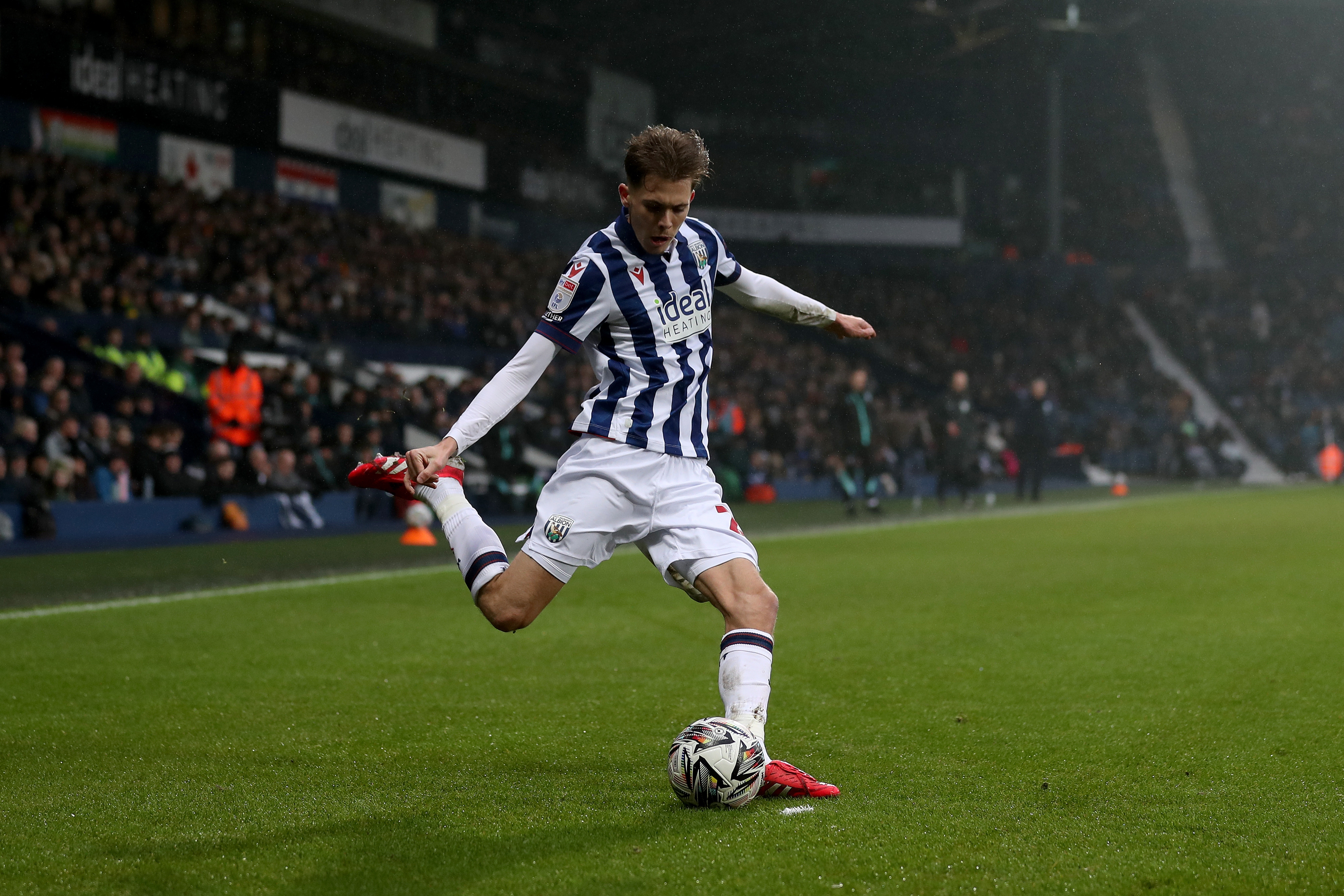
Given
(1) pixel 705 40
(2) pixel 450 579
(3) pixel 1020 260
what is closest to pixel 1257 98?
(3) pixel 1020 260

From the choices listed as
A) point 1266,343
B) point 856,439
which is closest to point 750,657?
point 856,439

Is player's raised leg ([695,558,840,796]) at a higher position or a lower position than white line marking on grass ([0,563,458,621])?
higher

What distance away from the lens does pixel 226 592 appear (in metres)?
9.97

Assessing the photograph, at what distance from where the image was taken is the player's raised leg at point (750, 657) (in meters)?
4.21

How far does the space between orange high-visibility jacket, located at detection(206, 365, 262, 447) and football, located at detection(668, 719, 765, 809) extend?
13.3 metres

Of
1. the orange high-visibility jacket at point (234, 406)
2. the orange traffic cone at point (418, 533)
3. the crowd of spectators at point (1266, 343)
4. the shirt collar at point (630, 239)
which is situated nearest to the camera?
the shirt collar at point (630, 239)

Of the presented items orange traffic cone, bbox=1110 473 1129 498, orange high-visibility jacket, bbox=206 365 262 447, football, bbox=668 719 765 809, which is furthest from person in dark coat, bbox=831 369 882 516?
football, bbox=668 719 765 809

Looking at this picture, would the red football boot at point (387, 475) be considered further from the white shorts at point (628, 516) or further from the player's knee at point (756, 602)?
the player's knee at point (756, 602)

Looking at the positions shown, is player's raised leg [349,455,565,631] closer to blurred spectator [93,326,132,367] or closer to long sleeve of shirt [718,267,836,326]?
long sleeve of shirt [718,267,836,326]

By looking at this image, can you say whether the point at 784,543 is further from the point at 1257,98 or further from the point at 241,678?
the point at 1257,98

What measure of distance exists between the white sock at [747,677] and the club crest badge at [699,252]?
119cm

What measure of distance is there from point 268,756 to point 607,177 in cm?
3378

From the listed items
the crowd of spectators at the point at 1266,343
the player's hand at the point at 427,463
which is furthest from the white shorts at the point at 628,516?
the crowd of spectators at the point at 1266,343

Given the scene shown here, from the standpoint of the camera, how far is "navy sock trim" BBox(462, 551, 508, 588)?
4.57m
